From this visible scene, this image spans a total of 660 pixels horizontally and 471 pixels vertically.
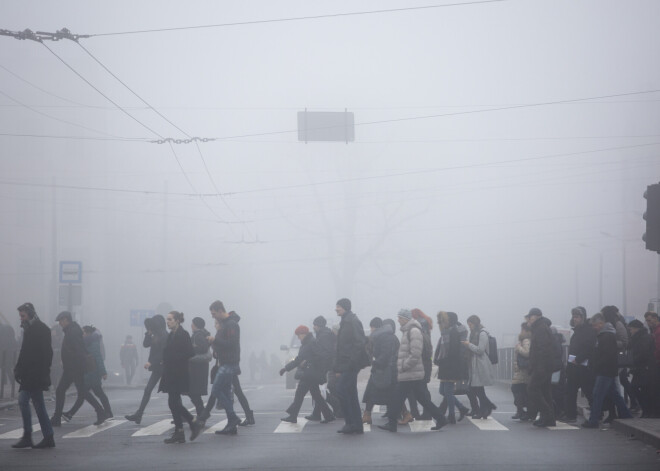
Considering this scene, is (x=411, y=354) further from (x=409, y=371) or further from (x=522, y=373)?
(x=522, y=373)

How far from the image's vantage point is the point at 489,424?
17.1 m

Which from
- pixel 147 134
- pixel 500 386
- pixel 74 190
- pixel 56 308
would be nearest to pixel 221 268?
pixel 74 190

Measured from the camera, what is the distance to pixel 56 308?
44.2 meters

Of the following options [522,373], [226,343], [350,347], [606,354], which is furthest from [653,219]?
[226,343]

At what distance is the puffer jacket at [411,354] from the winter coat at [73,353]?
5.69 meters

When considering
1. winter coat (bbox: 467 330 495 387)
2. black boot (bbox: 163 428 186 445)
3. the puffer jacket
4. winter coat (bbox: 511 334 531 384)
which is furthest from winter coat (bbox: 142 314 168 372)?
winter coat (bbox: 511 334 531 384)

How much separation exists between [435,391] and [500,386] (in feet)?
14.0

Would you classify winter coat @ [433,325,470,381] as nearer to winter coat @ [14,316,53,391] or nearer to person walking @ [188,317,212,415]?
person walking @ [188,317,212,415]

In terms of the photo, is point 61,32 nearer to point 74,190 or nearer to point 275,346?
point 74,190

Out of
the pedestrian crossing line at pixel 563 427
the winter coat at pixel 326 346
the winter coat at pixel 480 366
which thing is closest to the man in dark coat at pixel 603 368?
the pedestrian crossing line at pixel 563 427

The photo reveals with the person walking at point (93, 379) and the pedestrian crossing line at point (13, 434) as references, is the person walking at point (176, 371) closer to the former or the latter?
the pedestrian crossing line at point (13, 434)

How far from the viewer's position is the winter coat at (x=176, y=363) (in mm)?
14719

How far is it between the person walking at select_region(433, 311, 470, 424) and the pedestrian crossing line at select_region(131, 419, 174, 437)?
4573 millimetres

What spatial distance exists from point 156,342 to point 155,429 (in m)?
1.44
